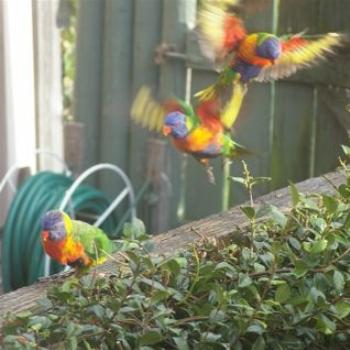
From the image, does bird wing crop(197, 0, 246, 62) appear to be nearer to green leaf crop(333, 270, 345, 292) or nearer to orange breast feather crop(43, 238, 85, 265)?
orange breast feather crop(43, 238, 85, 265)

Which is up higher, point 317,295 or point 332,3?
point 332,3

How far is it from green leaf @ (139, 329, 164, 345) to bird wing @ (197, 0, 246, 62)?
3.71ft

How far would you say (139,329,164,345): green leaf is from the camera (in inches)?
39.9

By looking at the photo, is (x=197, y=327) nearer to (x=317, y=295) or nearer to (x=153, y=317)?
(x=153, y=317)

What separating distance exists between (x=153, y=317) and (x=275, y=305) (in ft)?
0.55

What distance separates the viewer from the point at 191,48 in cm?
317

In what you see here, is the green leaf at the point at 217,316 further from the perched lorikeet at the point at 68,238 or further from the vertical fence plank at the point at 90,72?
the vertical fence plank at the point at 90,72

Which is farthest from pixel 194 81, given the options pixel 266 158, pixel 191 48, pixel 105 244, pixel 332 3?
pixel 105 244

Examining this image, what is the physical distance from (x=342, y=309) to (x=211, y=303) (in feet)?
0.58

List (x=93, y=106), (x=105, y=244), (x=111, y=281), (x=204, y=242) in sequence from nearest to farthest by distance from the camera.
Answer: (x=111, y=281), (x=204, y=242), (x=105, y=244), (x=93, y=106)

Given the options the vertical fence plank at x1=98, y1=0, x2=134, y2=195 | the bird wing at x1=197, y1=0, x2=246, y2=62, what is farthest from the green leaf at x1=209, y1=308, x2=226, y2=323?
the vertical fence plank at x1=98, y1=0, x2=134, y2=195

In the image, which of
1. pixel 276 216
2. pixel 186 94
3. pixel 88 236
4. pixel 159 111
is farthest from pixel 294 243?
pixel 186 94

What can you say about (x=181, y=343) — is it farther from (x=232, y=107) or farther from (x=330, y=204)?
(x=232, y=107)

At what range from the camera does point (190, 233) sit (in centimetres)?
151
